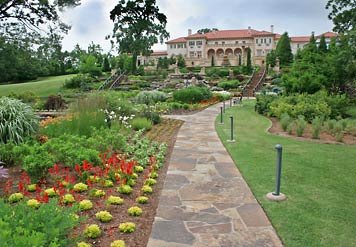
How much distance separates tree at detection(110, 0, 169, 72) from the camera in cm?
2677

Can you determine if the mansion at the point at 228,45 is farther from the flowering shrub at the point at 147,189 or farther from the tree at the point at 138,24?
the flowering shrub at the point at 147,189

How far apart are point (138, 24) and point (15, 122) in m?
23.1

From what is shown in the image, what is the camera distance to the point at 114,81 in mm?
41094

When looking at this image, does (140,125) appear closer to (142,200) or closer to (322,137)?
(322,137)

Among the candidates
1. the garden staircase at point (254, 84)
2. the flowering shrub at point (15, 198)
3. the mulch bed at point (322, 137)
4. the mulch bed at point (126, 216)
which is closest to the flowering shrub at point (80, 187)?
the mulch bed at point (126, 216)

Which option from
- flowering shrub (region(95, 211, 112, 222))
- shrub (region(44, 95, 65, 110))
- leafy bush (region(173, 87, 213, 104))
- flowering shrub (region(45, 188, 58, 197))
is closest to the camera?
flowering shrub (region(95, 211, 112, 222))

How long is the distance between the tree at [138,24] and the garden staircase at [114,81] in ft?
14.4

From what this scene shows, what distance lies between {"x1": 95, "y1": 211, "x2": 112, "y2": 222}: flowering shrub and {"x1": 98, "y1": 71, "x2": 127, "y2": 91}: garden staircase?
3439 centimetres

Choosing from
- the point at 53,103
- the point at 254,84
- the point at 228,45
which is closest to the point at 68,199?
the point at 53,103

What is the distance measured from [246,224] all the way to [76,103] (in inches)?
244

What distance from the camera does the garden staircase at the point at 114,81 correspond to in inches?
1522

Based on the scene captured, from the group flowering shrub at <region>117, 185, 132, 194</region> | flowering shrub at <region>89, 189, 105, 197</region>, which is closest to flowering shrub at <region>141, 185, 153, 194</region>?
flowering shrub at <region>117, 185, 132, 194</region>

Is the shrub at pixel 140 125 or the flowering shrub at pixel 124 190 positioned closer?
the flowering shrub at pixel 124 190

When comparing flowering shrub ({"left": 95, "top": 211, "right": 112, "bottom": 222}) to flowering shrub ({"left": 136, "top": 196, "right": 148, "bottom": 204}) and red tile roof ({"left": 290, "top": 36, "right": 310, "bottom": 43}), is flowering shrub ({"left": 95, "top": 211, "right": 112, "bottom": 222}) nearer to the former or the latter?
flowering shrub ({"left": 136, "top": 196, "right": 148, "bottom": 204})
